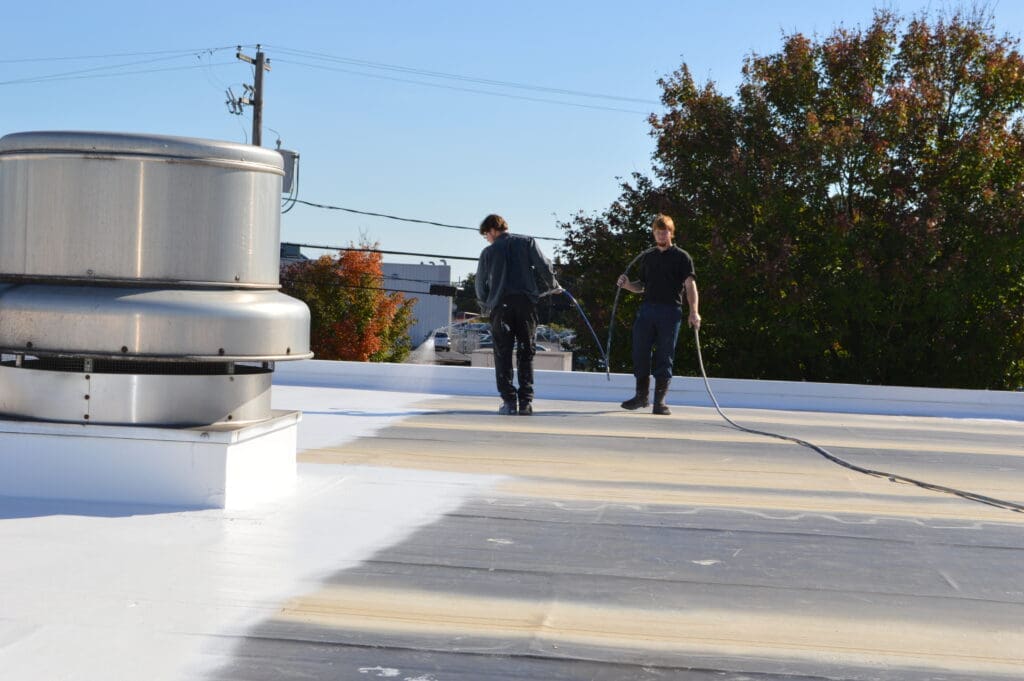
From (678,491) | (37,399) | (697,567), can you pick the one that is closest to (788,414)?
(678,491)

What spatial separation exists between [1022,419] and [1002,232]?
821 centimetres

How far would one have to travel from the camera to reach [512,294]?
8523mm

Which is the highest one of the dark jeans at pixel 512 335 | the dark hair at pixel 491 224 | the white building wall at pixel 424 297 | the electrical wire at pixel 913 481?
the white building wall at pixel 424 297

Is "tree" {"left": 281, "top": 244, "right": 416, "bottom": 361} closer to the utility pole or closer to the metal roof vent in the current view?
the utility pole

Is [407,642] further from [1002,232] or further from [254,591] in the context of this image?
[1002,232]

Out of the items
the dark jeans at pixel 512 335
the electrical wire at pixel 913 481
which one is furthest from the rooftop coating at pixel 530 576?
the dark jeans at pixel 512 335

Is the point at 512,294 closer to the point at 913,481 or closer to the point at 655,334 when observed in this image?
the point at 655,334

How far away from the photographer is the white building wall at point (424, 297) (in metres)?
85.1

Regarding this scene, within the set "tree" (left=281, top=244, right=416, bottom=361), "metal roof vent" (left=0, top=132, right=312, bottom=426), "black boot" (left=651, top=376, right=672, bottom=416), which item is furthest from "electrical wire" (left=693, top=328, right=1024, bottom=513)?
"tree" (left=281, top=244, right=416, bottom=361)

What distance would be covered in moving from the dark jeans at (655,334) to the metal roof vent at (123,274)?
5.31 m

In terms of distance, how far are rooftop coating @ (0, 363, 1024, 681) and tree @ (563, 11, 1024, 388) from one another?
39.9 feet

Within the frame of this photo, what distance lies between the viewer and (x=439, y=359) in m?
82.6

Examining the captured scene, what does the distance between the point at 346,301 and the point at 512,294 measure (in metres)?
42.0

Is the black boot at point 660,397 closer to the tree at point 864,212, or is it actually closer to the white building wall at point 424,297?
the tree at point 864,212
